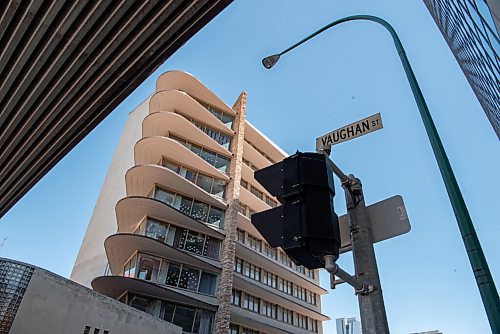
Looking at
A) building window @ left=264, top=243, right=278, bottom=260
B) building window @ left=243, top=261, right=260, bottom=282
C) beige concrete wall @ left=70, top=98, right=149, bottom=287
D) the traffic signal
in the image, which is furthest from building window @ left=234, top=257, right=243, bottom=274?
the traffic signal

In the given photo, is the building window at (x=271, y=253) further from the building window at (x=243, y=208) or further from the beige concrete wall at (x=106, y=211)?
the beige concrete wall at (x=106, y=211)

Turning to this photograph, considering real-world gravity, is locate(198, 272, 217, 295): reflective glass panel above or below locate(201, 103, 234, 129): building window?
below

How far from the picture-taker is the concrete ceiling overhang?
4852 millimetres

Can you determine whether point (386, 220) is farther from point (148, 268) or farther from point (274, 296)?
point (274, 296)

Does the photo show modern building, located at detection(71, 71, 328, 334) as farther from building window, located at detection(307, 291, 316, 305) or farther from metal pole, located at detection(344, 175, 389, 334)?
metal pole, located at detection(344, 175, 389, 334)

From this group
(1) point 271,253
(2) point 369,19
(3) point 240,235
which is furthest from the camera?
(1) point 271,253

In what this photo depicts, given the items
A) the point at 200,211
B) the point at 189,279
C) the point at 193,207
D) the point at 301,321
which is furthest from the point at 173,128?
the point at 301,321

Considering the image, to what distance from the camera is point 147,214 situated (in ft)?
80.3

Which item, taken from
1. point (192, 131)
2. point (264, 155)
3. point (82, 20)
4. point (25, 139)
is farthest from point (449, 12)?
point (264, 155)

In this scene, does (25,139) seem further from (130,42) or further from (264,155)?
(264,155)

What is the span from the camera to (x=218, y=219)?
2794cm

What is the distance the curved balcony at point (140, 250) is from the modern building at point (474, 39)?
18859 mm

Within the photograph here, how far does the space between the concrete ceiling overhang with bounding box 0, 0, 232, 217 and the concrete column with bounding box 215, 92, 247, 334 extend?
19550 mm

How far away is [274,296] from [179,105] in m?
18.6
